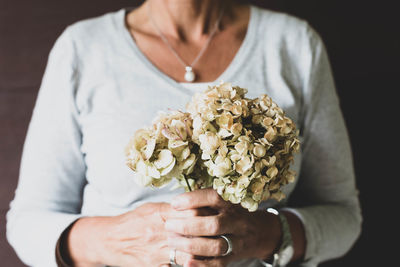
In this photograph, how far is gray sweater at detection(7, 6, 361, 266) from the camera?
0.94m

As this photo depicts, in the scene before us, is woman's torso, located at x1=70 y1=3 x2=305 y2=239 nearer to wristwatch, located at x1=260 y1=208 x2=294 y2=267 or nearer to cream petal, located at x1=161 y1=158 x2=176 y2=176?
wristwatch, located at x1=260 y1=208 x2=294 y2=267

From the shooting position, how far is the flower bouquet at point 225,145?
1.82ft

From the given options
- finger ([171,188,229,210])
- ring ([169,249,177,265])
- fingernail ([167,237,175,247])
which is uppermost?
finger ([171,188,229,210])

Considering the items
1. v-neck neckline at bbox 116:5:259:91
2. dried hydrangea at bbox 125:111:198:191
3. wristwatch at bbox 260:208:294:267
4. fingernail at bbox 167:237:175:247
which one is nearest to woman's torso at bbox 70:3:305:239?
v-neck neckline at bbox 116:5:259:91

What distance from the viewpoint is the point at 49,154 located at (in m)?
0.96

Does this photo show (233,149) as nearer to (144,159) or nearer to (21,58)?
(144,159)

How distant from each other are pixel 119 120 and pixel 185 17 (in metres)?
0.34

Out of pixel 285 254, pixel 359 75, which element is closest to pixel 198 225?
pixel 285 254

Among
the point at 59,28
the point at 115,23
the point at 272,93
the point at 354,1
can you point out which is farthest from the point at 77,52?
the point at 354,1

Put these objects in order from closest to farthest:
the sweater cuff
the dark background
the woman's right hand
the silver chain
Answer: the woman's right hand
the sweater cuff
the silver chain
the dark background

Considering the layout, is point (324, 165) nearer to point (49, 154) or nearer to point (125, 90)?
point (125, 90)

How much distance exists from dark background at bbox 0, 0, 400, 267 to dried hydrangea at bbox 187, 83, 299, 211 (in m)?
0.72

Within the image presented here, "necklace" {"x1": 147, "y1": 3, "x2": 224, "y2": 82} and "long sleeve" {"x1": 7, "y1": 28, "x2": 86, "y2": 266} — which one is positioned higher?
"necklace" {"x1": 147, "y1": 3, "x2": 224, "y2": 82}

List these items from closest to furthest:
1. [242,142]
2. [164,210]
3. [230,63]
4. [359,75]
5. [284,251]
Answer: [242,142], [164,210], [284,251], [230,63], [359,75]
